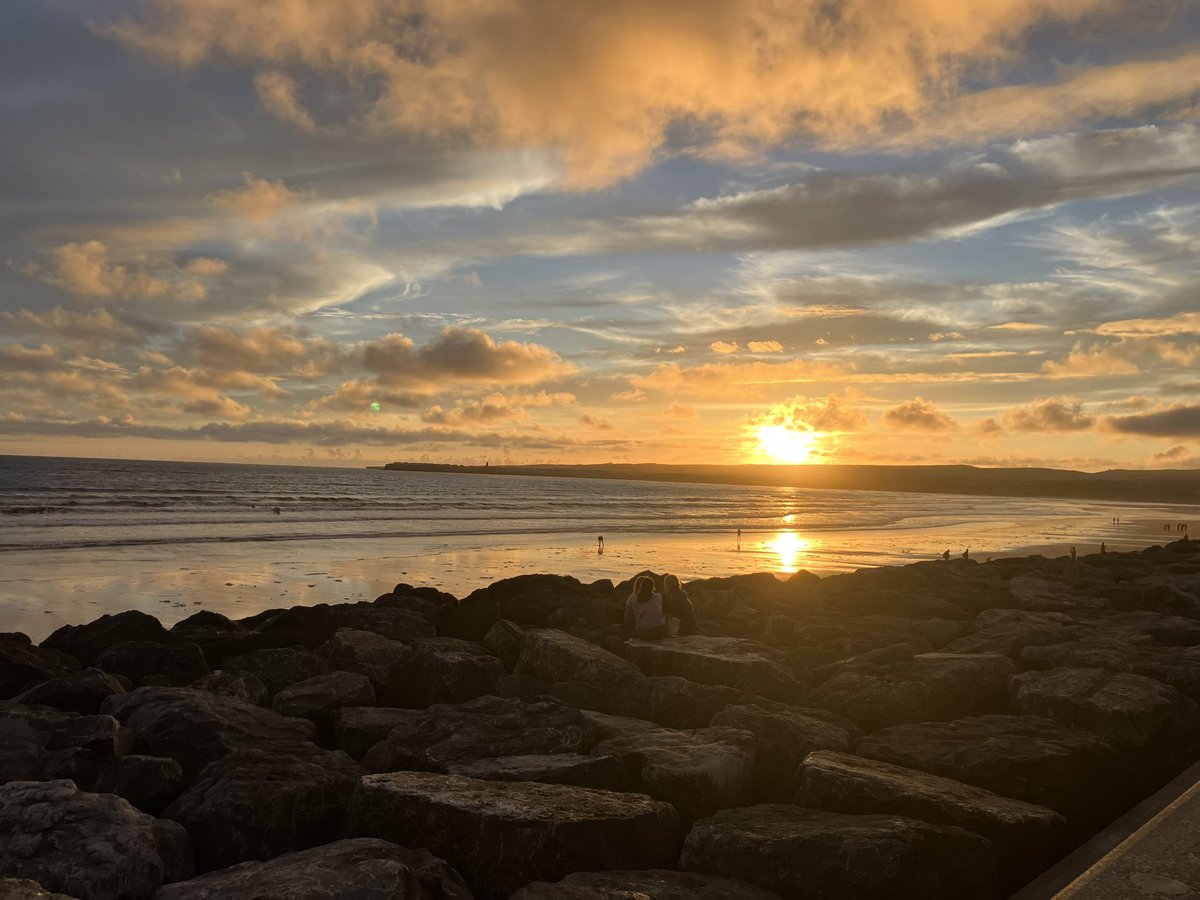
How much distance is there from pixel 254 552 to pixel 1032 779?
90.7 feet

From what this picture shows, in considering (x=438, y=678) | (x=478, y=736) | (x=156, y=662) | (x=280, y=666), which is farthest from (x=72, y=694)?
(x=478, y=736)

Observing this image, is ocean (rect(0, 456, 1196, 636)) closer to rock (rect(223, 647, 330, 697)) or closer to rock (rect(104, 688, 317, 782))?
rock (rect(223, 647, 330, 697))

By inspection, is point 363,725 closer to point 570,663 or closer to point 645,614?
point 570,663

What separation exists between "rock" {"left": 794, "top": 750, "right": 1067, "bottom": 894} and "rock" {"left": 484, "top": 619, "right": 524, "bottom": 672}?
5262 mm

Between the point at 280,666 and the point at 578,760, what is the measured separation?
4819mm

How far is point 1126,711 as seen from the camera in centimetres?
721

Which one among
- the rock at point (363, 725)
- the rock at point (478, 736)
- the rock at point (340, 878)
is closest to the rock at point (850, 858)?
the rock at point (340, 878)

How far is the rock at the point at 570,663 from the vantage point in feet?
28.4

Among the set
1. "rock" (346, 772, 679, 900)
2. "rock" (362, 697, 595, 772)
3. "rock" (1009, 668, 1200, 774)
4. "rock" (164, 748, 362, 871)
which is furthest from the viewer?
Answer: "rock" (1009, 668, 1200, 774)

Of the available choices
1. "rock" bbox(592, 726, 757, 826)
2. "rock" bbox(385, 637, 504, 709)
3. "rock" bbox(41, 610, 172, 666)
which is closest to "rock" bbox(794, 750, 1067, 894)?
"rock" bbox(592, 726, 757, 826)

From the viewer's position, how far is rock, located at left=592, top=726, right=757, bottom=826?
→ 5.93 metres

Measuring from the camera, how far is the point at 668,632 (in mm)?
11055

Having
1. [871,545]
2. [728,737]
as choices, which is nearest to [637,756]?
[728,737]

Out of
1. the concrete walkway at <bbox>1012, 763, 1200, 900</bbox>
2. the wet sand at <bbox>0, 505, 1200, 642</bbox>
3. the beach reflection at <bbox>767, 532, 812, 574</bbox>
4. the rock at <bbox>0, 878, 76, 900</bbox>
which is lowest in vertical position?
the beach reflection at <bbox>767, 532, 812, 574</bbox>
